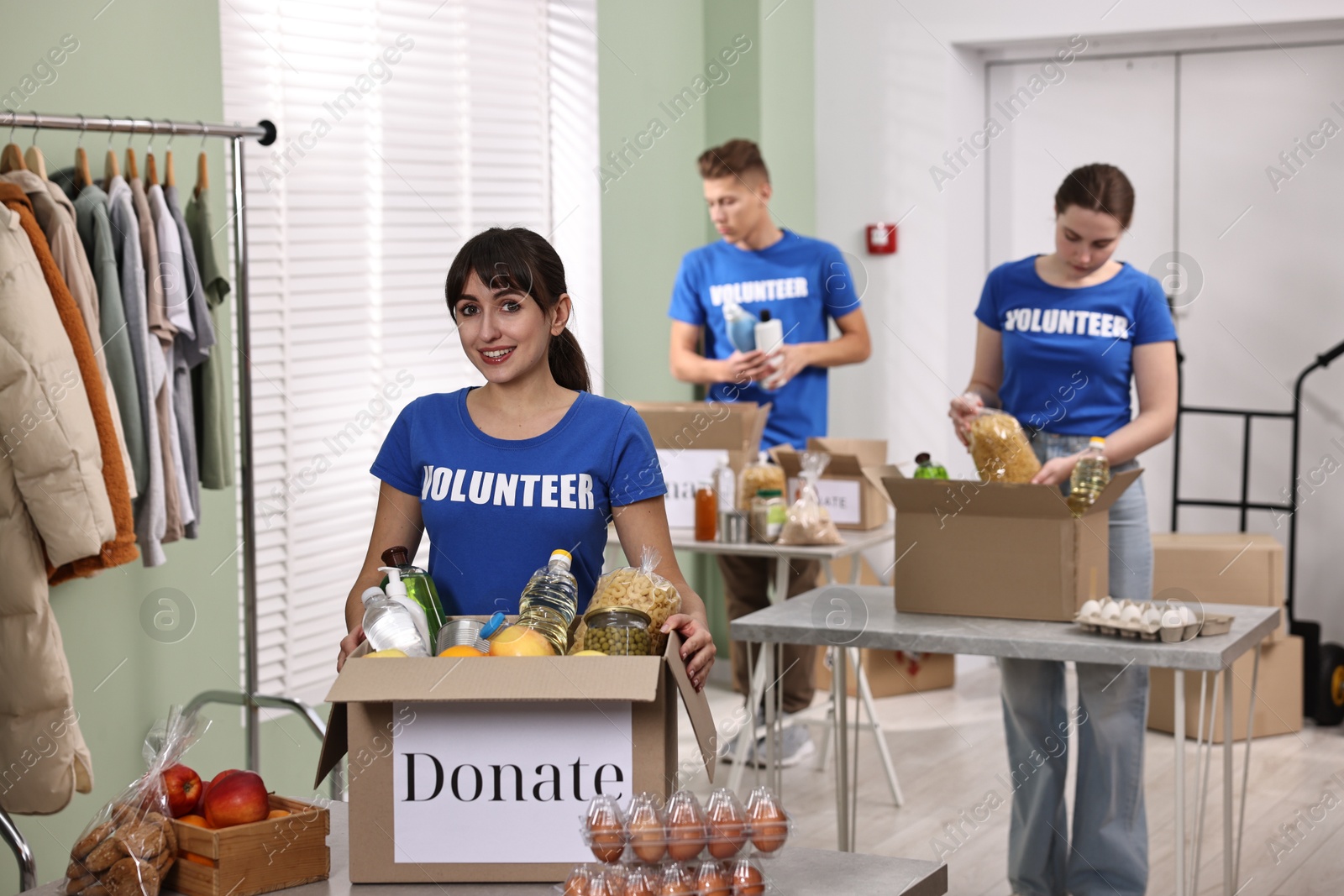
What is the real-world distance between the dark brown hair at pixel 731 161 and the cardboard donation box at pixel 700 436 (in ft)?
2.23

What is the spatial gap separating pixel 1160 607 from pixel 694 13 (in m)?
3.23

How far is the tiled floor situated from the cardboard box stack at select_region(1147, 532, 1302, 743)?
8cm

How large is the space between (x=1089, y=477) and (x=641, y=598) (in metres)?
1.35

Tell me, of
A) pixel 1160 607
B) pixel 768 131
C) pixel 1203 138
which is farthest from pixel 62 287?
pixel 1203 138

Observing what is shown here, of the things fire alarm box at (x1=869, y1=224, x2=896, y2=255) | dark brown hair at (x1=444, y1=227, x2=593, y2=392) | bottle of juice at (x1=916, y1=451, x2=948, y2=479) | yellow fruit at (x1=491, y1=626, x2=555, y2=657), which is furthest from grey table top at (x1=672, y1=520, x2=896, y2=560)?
yellow fruit at (x1=491, y1=626, x2=555, y2=657)

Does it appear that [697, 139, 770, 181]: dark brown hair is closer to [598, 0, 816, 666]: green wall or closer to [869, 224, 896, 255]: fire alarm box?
[598, 0, 816, 666]: green wall

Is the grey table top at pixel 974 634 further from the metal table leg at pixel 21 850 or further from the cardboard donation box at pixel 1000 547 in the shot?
the metal table leg at pixel 21 850

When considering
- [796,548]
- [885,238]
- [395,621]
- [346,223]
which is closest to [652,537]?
[395,621]

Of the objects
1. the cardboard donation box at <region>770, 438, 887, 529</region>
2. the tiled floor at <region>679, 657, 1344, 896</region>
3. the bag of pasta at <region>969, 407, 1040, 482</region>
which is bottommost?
the tiled floor at <region>679, 657, 1344, 896</region>

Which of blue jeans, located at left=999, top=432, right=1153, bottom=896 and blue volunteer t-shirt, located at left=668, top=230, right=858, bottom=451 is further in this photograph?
blue volunteer t-shirt, located at left=668, top=230, right=858, bottom=451

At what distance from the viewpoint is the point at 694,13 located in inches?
200

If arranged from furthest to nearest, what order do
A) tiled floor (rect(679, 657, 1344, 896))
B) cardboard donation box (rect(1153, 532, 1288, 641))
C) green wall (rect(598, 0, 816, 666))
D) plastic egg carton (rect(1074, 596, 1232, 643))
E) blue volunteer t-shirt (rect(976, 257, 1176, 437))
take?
green wall (rect(598, 0, 816, 666))
cardboard donation box (rect(1153, 532, 1288, 641))
tiled floor (rect(679, 657, 1344, 896))
blue volunteer t-shirt (rect(976, 257, 1176, 437))
plastic egg carton (rect(1074, 596, 1232, 643))

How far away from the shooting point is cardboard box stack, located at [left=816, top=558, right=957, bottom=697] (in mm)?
5059

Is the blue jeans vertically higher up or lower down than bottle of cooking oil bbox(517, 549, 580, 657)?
lower down
